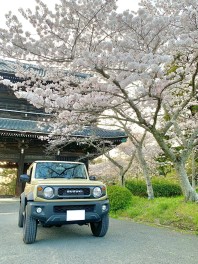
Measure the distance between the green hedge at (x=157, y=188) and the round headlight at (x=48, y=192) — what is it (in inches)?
523

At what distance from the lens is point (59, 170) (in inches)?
230

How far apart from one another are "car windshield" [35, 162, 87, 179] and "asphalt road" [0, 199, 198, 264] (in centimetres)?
134

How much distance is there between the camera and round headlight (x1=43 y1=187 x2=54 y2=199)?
15.1ft

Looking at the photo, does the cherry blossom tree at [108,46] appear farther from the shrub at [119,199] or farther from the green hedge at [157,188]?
the green hedge at [157,188]

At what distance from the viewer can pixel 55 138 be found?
526 inches

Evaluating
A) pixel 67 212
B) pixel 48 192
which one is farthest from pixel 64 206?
pixel 48 192

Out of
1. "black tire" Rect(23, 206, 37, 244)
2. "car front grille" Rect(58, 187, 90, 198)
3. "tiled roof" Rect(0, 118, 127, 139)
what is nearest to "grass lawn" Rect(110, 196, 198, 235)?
"car front grille" Rect(58, 187, 90, 198)

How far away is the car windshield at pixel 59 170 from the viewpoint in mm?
5633

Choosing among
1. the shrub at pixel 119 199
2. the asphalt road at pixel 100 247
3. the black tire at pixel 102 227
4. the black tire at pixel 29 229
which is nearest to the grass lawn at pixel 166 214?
the shrub at pixel 119 199

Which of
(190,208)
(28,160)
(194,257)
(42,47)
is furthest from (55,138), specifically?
(194,257)

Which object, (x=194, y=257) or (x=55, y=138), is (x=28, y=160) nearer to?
(x=55, y=138)

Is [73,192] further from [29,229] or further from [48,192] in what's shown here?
[29,229]

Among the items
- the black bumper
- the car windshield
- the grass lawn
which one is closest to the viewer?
the black bumper

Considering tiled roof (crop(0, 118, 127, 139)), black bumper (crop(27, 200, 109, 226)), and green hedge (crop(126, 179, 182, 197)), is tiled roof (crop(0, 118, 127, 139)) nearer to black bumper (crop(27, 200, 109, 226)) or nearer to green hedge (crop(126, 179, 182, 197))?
green hedge (crop(126, 179, 182, 197))
